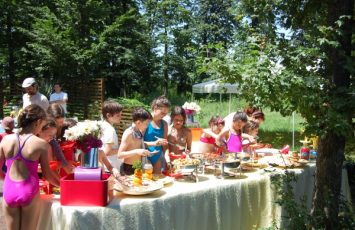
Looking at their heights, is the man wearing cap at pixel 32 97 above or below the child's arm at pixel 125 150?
above

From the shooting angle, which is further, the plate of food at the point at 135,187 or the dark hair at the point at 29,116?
the plate of food at the point at 135,187

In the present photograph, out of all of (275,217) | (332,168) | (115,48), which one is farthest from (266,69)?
(115,48)

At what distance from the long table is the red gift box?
0.05 m

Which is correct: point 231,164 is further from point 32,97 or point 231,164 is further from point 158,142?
point 32,97

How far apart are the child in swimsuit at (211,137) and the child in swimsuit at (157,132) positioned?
55cm

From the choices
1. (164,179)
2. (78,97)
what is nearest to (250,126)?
(164,179)

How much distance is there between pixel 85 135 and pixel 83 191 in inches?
13.8

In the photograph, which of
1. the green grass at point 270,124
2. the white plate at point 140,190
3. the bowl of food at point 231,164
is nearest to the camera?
the white plate at point 140,190

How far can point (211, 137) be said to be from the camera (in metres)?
4.53

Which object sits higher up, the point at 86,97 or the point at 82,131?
the point at 86,97

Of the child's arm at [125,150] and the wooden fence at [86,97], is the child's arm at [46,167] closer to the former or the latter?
the child's arm at [125,150]

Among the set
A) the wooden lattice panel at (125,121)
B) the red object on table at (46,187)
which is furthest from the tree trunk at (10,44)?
the red object on table at (46,187)

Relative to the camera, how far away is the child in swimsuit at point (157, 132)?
374 cm

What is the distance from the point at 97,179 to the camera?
2447mm
